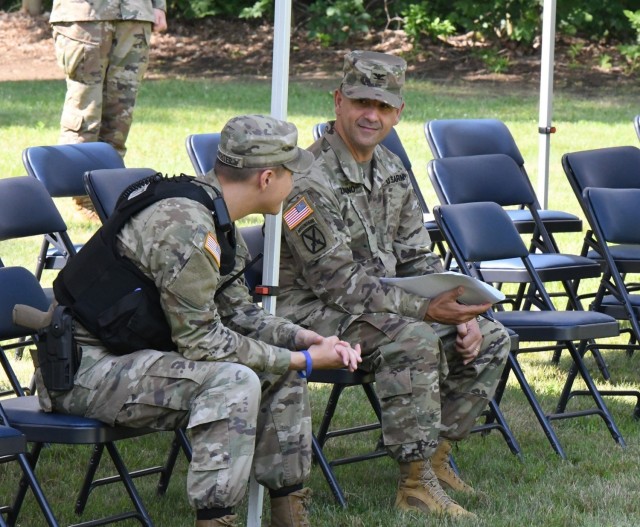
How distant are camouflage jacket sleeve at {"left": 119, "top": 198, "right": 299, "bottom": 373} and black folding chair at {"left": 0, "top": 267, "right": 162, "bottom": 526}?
0.36 metres

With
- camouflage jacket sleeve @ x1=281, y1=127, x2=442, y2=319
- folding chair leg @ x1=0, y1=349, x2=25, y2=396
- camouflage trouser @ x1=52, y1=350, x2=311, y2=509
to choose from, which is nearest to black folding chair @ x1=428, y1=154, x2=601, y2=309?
camouflage jacket sleeve @ x1=281, y1=127, x2=442, y2=319

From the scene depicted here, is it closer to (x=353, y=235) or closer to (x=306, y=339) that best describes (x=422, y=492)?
(x=306, y=339)

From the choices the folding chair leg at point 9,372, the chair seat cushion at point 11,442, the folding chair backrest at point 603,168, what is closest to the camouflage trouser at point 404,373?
the folding chair leg at point 9,372

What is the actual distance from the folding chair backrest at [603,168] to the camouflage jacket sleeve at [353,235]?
1.94m

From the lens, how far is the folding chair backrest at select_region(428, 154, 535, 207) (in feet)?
23.4

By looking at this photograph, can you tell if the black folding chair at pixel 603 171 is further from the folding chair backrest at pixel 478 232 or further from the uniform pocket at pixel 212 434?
the uniform pocket at pixel 212 434

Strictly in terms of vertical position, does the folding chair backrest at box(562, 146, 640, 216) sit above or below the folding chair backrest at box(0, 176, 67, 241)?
below

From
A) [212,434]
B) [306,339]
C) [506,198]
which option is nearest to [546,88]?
[506,198]

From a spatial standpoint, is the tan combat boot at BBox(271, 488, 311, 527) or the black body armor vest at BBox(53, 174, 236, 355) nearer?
the black body armor vest at BBox(53, 174, 236, 355)

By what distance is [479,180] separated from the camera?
290 inches

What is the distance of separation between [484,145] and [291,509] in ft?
14.1

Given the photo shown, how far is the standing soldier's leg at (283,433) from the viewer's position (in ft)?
14.4

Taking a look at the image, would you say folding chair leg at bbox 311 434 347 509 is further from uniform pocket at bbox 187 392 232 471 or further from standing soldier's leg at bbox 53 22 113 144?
standing soldier's leg at bbox 53 22 113 144

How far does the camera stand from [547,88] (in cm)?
859
